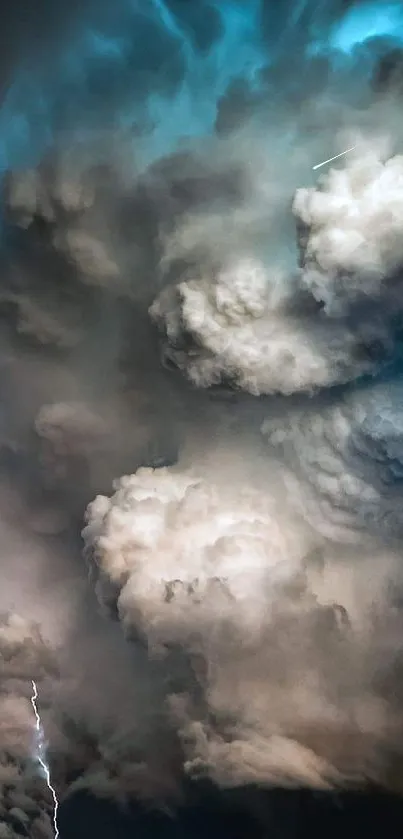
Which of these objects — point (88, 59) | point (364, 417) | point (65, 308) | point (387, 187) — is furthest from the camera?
point (65, 308)

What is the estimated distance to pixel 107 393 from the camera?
10875 mm

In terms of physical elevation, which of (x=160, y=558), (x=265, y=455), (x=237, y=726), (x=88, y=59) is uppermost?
(x=88, y=59)

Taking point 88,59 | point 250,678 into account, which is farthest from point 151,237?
point 250,678

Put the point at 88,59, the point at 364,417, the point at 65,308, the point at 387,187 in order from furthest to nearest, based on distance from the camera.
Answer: the point at 65,308 < the point at 88,59 < the point at 364,417 < the point at 387,187

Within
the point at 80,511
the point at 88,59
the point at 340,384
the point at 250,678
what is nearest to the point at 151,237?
the point at 88,59

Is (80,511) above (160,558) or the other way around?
above

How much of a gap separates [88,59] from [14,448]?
223 inches

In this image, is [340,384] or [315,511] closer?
[340,384]

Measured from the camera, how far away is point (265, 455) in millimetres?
9977

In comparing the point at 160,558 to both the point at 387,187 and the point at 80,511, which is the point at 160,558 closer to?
the point at 80,511

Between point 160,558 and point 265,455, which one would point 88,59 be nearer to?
point 265,455

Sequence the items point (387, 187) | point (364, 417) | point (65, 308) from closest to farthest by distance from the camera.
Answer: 1. point (387, 187)
2. point (364, 417)
3. point (65, 308)

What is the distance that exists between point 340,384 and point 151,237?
3335mm

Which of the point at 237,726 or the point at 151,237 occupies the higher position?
the point at 151,237
